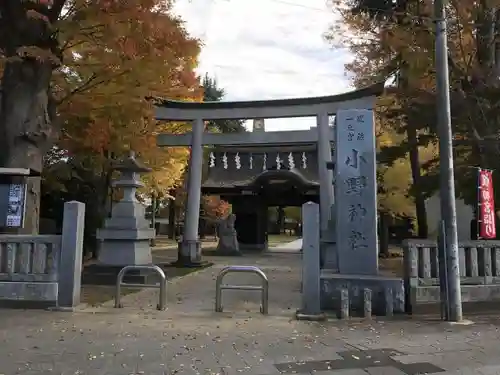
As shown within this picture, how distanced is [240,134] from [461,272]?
12.0 metres

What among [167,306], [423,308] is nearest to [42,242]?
[167,306]

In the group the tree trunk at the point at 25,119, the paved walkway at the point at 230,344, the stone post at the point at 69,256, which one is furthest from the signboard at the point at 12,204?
the paved walkway at the point at 230,344

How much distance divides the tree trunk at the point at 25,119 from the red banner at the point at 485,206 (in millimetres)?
9249

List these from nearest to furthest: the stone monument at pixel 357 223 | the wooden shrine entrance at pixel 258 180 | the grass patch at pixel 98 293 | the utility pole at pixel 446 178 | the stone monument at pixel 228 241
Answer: the utility pole at pixel 446 178 < the stone monument at pixel 357 223 < the grass patch at pixel 98 293 < the wooden shrine entrance at pixel 258 180 < the stone monument at pixel 228 241

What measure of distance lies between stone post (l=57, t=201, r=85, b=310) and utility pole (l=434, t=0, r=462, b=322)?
21.1ft

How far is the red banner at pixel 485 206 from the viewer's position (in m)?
8.73

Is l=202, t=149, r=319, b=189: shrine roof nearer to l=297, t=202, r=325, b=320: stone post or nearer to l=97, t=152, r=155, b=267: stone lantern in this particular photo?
l=97, t=152, r=155, b=267: stone lantern

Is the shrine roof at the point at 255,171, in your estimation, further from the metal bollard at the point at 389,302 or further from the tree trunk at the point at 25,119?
the metal bollard at the point at 389,302

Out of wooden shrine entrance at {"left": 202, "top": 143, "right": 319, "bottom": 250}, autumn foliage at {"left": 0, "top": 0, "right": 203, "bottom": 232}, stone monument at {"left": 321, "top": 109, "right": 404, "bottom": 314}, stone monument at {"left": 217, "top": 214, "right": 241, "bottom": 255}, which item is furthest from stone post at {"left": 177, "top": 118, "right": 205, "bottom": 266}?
stone monument at {"left": 321, "top": 109, "right": 404, "bottom": 314}

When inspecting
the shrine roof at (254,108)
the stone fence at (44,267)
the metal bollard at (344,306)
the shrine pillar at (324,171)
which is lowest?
the metal bollard at (344,306)

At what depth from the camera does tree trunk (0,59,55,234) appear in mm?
10961

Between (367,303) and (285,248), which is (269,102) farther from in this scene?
(285,248)

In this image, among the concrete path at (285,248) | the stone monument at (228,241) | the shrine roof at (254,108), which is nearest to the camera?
the shrine roof at (254,108)

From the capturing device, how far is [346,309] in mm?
→ 8312
